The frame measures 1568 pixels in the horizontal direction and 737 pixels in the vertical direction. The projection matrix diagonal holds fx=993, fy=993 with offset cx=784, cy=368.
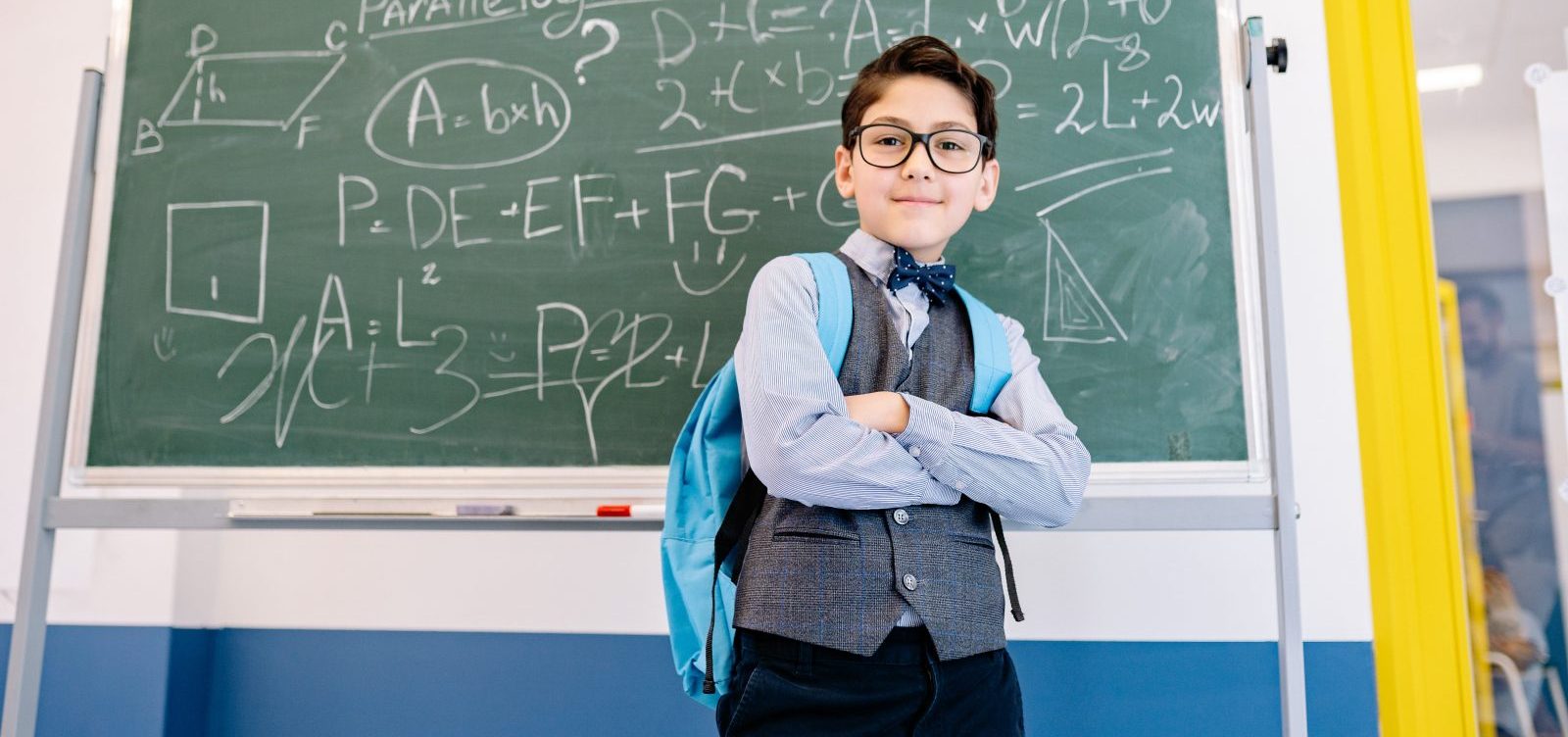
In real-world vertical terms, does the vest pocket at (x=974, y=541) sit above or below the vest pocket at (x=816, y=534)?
below

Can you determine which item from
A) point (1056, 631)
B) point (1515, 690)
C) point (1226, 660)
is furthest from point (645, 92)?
point (1515, 690)

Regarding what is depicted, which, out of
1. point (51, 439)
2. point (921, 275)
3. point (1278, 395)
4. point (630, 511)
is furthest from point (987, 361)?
point (51, 439)

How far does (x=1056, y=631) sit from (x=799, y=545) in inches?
36.7

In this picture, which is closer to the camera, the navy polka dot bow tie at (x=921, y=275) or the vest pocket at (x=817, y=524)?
the vest pocket at (x=817, y=524)

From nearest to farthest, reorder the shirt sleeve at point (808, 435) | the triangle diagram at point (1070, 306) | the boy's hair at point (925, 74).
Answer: the shirt sleeve at point (808, 435) < the boy's hair at point (925, 74) < the triangle diagram at point (1070, 306)

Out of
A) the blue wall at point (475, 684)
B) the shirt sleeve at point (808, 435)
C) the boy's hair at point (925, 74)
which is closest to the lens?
the shirt sleeve at point (808, 435)

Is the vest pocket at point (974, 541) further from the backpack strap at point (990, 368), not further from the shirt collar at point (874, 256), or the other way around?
the shirt collar at point (874, 256)

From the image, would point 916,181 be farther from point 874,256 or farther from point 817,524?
point 817,524

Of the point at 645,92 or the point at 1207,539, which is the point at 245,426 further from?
the point at 1207,539

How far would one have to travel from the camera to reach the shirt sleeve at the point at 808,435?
1.13 meters

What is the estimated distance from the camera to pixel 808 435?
114 cm

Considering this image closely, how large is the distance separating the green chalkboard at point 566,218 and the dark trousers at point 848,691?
0.72 meters

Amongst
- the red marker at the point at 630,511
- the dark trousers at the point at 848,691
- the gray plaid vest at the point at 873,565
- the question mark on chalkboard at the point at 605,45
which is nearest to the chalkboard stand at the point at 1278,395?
the gray plaid vest at the point at 873,565

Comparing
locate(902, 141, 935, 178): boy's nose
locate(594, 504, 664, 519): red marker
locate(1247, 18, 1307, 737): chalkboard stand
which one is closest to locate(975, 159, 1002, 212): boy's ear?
locate(902, 141, 935, 178): boy's nose
